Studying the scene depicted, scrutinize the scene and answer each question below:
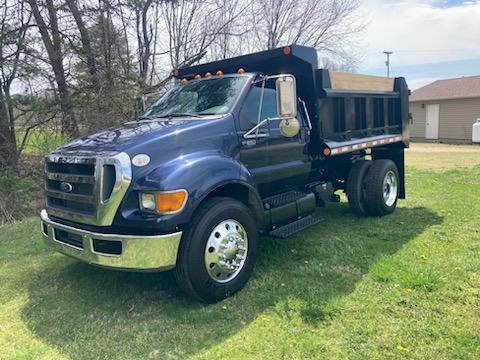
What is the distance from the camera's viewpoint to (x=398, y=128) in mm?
7664

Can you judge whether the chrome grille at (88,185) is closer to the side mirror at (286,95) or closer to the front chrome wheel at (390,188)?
the side mirror at (286,95)

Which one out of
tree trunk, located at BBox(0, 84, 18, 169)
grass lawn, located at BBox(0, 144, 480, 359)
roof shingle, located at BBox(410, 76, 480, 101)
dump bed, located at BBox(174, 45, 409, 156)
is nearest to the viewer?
grass lawn, located at BBox(0, 144, 480, 359)

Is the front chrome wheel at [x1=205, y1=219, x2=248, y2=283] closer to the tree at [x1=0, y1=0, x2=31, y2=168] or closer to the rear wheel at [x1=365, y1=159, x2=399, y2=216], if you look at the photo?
the rear wheel at [x1=365, y1=159, x2=399, y2=216]

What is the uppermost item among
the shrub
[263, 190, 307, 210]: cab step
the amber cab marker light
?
the amber cab marker light

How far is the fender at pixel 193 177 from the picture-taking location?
3695mm

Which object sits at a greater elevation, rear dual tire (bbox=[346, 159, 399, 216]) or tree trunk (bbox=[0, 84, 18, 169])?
tree trunk (bbox=[0, 84, 18, 169])

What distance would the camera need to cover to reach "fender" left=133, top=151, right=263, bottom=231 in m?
→ 3.70

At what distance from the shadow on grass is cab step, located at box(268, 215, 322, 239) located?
377 mm

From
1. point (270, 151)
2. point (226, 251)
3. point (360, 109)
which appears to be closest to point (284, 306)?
point (226, 251)

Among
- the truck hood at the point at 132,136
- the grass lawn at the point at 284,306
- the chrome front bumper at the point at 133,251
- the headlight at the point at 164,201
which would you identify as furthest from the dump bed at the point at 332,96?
the chrome front bumper at the point at 133,251

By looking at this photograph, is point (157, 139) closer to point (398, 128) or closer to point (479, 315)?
point (479, 315)

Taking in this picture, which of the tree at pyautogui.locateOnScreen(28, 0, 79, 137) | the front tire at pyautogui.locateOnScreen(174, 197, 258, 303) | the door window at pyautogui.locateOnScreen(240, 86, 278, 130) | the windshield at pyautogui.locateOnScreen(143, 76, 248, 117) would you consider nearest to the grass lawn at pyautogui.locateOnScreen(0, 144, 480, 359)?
the front tire at pyautogui.locateOnScreen(174, 197, 258, 303)

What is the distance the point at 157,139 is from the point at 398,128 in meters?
5.12

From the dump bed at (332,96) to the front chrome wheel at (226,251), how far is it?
2.11m
